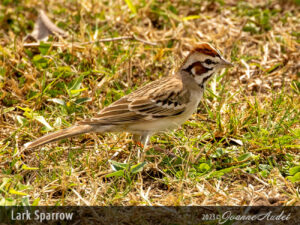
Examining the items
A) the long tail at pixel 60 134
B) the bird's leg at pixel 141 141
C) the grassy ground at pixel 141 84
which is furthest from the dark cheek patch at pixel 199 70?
the long tail at pixel 60 134

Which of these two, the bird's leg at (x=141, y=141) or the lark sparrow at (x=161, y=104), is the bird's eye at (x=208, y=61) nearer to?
the lark sparrow at (x=161, y=104)

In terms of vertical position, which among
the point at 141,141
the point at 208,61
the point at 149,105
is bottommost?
the point at 141,141

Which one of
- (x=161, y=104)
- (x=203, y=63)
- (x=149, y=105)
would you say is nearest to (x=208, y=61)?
(x=203, y=63)

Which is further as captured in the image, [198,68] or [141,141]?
[198,68]

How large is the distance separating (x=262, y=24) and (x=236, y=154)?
3342mm

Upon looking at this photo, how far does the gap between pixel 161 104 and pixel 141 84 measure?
123cm

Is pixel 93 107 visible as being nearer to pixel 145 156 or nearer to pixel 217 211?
pixel 145 156

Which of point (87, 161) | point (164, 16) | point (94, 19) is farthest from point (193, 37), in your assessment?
point (87, 161)

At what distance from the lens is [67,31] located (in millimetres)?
8047

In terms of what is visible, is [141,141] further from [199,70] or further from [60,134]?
[199,70]

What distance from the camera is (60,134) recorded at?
17.4 feet

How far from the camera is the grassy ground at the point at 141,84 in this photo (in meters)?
5.02

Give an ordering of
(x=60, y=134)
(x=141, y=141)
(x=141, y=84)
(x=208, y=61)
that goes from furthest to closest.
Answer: (x=141, y=84) → (x=208, y=61) → (x=141, y=141) → (x=60, y=134)

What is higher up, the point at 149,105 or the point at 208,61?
the point at 208,61
